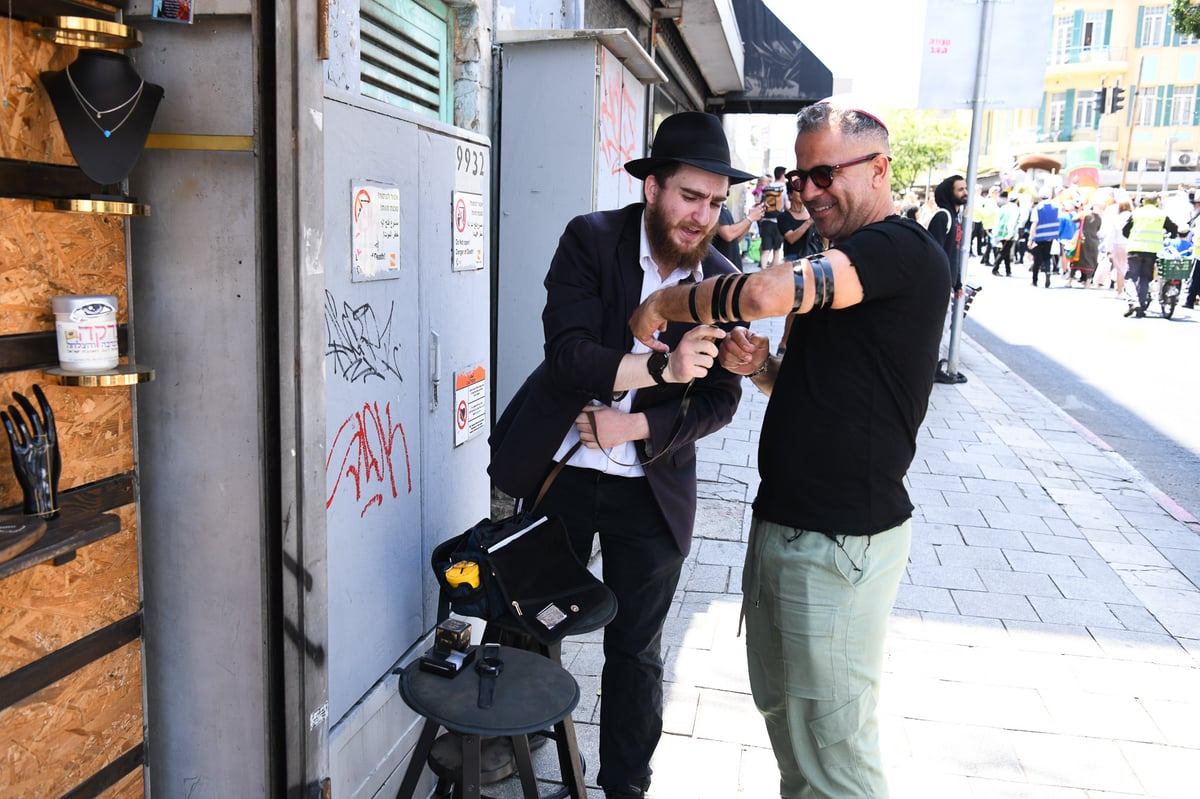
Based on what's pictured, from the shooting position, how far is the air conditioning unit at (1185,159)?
162 ft

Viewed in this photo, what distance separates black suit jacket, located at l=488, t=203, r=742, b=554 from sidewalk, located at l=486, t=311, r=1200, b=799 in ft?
3.78

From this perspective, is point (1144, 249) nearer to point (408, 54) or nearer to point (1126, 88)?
point (408, 54)

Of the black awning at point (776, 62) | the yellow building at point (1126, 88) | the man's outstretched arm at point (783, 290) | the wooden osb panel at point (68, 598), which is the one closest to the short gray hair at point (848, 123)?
the man's outstretched arm at point (783, 290)

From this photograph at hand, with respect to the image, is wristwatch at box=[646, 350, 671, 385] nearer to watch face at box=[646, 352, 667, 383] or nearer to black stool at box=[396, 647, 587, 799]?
watch face at box=[646, 352, 667, 383]

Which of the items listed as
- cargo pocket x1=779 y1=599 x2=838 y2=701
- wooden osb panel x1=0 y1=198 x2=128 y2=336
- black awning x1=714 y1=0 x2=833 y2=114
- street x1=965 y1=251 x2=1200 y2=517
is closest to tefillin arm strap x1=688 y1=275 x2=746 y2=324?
cargo pocket x1=779 y1=599 x2=838 y2=701

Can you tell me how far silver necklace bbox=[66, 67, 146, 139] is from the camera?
1743 millimetres

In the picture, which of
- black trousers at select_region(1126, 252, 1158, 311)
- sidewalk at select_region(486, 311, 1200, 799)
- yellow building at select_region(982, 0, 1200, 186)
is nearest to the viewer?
sidewalk at select_region(486, 311, 1200, 799)

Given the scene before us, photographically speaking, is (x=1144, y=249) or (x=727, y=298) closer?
(x=727, y=298)

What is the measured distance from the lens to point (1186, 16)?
59.3 ft

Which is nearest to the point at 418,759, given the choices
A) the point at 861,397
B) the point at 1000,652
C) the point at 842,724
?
the point at 842,724

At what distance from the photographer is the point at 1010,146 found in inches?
2267

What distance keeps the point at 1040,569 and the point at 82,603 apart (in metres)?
4.88

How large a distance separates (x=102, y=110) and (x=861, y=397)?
5.62ft

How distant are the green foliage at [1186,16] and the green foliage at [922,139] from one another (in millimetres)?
44239
